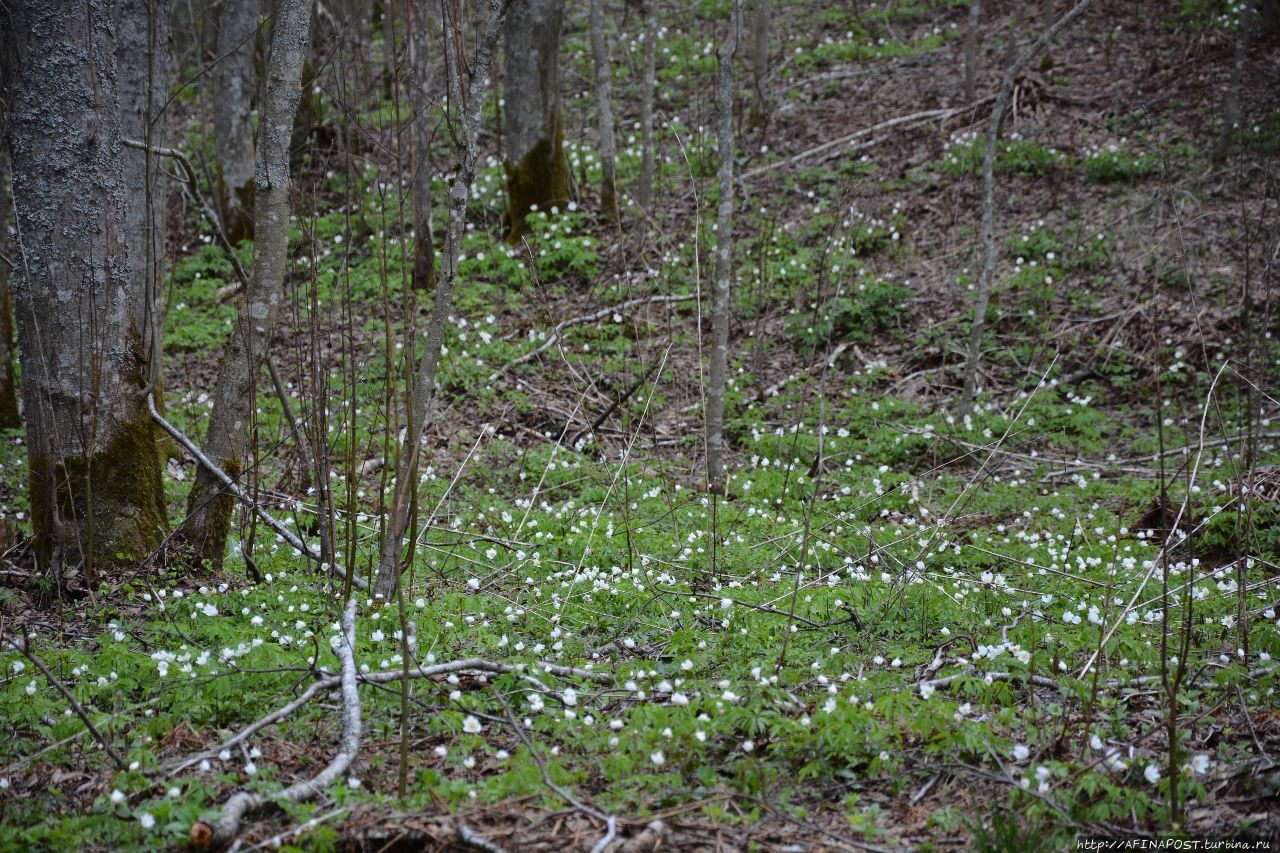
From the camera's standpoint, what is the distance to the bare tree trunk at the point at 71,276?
15.2 feet

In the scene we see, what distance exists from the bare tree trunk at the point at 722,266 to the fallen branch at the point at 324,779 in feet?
12.6

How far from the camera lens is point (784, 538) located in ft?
20.3

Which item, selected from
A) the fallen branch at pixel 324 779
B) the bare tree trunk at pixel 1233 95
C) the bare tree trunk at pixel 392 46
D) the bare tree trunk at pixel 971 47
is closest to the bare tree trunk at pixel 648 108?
the bare tree trunk at pixel 392 46

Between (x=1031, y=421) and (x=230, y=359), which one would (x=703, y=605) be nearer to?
(x=230, y=359)

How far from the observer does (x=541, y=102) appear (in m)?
12.3

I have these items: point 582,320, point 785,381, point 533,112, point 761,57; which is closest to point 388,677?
point 785,381

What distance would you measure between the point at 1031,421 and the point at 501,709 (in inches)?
272

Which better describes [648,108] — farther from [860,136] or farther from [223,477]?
[223,477]

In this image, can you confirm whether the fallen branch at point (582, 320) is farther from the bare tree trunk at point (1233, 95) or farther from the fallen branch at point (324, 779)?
the bare tree trunk at point (1233, 95)

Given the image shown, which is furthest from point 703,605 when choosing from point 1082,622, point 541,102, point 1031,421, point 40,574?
point 541,102

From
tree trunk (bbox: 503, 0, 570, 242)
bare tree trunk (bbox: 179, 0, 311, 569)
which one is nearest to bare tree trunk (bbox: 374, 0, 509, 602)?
bare tree trunk (bbox: 179, 0, 311, 569)

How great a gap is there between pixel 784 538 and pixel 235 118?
36.8 feet

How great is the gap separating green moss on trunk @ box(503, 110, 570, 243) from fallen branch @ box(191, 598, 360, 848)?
31.0 ft

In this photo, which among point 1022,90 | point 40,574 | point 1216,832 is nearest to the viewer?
point 1216,832
